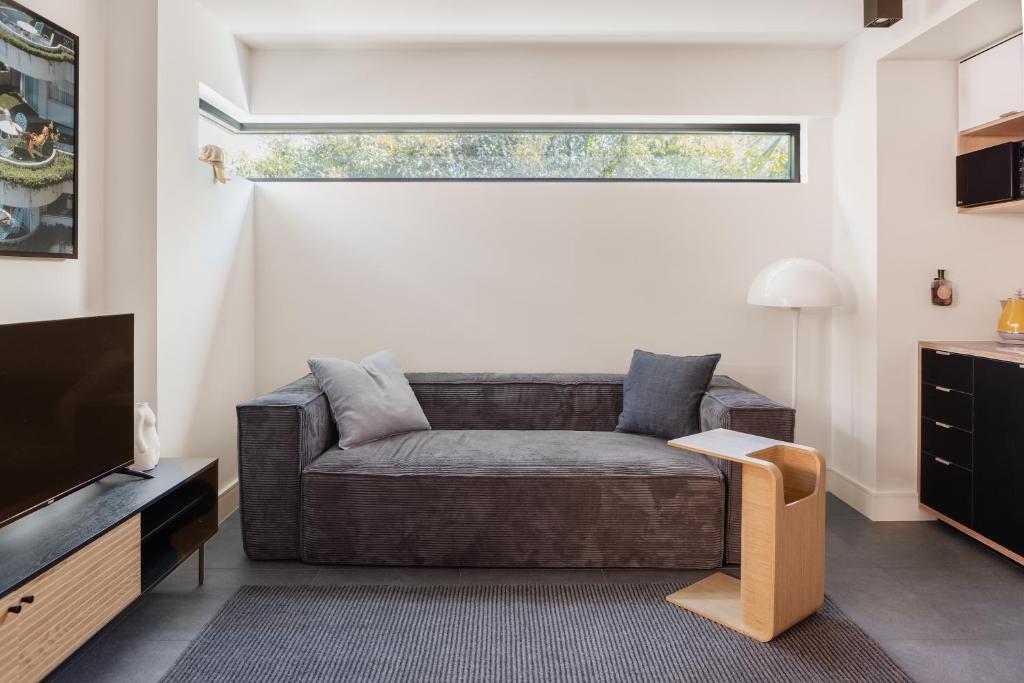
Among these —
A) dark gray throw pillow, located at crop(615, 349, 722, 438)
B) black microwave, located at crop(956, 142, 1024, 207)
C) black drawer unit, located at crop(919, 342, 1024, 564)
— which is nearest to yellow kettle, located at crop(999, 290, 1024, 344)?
black drawer unit, located at crop(919, 342, 1024, 564)

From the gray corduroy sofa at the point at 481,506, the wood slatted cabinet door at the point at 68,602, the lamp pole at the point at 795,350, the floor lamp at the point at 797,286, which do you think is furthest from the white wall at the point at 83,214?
the lamp pole at the point at 795,350

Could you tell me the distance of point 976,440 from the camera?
2.96 m

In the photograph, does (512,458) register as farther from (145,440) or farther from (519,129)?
(519,129)

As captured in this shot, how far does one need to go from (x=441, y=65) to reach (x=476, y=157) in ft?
1.78

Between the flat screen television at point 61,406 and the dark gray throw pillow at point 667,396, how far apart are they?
7.33ft

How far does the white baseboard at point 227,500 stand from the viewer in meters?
3.41

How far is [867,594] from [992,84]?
7.84 ft

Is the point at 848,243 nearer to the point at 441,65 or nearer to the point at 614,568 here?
the point at 614,568

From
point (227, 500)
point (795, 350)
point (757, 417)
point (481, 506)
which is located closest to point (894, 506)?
point (795, 350)

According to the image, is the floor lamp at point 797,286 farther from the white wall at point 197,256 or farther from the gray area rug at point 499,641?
the white wall at point 197,256

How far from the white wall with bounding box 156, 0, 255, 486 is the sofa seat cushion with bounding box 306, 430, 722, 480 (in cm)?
76

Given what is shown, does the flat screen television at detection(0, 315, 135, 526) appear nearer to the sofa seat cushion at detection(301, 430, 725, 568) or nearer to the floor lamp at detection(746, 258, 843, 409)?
the sofa seat cushion at detection(301, 430, 725, 568)

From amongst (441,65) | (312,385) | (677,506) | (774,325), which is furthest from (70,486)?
(774,325)

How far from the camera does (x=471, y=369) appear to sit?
3986 millimetres
